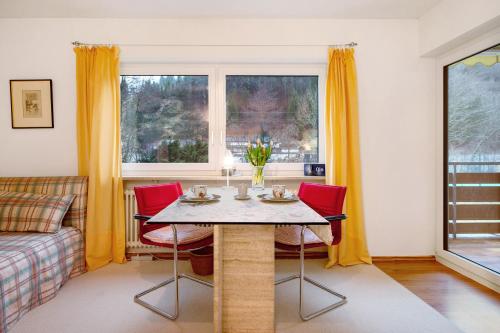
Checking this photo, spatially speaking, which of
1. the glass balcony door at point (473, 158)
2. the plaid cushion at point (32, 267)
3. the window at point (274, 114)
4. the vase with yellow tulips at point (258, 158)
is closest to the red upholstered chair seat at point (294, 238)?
the vase with yellow tulips at point (258, 158)

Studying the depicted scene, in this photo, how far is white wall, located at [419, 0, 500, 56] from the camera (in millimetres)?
2391

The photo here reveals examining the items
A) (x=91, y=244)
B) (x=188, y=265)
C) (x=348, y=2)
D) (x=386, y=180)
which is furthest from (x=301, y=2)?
A: (x=91, y=244)

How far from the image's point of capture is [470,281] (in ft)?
8.79

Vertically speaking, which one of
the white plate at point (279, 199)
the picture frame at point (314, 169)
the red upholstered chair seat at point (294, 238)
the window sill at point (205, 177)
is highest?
the picture frame at point (314, 169)

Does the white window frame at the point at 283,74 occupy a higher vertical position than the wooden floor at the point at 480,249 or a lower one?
higher

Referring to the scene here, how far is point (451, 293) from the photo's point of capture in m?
2.46

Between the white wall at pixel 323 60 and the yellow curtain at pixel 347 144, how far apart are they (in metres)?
0.18

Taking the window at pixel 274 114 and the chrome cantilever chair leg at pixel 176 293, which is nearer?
the chrome cantilever chair leg at pixel 176 293

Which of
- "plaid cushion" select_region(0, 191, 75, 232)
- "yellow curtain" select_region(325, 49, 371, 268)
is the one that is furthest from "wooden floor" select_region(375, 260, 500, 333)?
"plaid cushion" select_region(0, 191, 75, 232)

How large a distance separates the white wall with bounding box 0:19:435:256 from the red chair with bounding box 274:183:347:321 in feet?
3.16

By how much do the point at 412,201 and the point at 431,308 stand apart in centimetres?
130

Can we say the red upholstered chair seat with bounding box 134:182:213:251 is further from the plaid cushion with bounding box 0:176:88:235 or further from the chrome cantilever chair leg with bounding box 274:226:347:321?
the plaid cushion with bounding box 0:176:88:235

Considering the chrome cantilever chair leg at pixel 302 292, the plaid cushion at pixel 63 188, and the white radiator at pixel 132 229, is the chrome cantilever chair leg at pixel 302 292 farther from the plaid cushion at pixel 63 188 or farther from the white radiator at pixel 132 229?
the plaid cushion at pixel 63 188

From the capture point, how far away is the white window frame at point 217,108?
3346 millimetres
